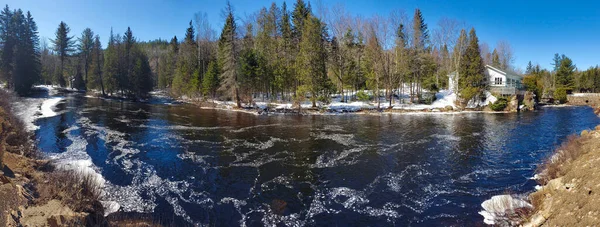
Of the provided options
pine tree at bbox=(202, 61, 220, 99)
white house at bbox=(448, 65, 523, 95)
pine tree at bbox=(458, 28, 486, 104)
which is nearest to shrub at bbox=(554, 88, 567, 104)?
white house at bbox=(448, 65, 523, 95)

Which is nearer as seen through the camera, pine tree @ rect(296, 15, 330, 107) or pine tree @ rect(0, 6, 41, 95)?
pine tree @ rect(296, 15, 330, 107)

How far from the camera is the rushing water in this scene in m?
9.51

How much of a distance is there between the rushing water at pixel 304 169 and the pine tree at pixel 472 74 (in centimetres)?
1819

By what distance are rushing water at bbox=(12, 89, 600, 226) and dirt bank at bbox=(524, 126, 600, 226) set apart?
1.51 meters

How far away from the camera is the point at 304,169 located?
14125 millimetres

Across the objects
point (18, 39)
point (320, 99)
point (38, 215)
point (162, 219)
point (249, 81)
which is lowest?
point (162, 219)

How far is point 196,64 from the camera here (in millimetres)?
57281

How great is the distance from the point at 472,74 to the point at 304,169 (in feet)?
134

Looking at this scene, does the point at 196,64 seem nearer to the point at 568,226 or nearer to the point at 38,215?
the point at 38,215

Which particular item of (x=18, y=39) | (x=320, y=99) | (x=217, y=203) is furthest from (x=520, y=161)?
(x=18, y=39)

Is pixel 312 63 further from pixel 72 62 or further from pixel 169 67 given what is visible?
pixel 72 62

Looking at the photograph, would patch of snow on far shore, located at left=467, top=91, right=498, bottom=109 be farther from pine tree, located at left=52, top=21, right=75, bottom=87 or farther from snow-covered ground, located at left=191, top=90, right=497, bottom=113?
pine tree, located at left=52, top=21, right=75, bottom=87

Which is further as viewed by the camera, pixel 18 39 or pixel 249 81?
pixel 18 39

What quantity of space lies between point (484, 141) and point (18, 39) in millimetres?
72486
